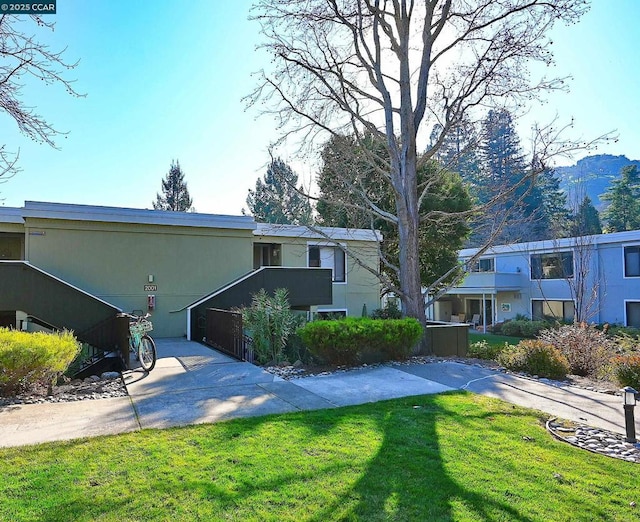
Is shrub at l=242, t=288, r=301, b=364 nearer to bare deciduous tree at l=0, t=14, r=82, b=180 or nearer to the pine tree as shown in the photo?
bare deciduous tree at l=0, t=14, r=82, b=180

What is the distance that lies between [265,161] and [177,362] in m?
6.32

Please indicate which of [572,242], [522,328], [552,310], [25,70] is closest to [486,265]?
[552,310]

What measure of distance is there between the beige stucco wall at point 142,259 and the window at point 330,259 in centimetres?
294

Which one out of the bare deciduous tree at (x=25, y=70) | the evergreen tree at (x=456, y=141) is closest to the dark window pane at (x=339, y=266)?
the evergreen tree at (x=456, y=141)

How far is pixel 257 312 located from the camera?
938cm

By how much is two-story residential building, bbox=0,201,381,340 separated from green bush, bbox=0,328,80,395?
13.5ft

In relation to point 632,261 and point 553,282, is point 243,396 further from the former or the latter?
point 553,282

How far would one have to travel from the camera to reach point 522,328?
24234 mm

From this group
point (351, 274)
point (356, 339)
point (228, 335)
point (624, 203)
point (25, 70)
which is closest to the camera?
point (25, 70)

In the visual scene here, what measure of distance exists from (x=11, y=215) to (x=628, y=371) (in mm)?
14892

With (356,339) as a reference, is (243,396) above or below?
below

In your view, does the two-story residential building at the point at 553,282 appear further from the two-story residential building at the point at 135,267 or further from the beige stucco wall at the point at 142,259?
the beige stucco wall at the point at 142,259

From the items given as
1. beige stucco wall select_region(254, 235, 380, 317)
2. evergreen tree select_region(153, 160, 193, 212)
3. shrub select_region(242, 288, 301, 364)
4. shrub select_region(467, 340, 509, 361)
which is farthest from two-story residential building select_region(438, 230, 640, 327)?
evergreen tree select_region(153, 160, 193, 212)

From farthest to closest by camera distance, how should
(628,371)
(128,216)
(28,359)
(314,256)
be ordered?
(314,256)
(128,216)
(628,371)
(28,359)
